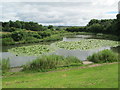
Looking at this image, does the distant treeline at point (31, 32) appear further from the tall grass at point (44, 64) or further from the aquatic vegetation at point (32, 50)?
the tall grass at point (44, 64)

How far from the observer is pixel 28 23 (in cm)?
7469

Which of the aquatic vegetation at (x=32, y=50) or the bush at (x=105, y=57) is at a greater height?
the bush at (x=105, y=57)

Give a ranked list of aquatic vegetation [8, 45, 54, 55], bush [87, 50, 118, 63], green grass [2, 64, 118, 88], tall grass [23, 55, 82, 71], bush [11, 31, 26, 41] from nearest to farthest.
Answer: green grass [2, 64, 118, 88], tall grass [23, 55, 82, 71], bush [87, 50, 118, 63], aquatic vegetation [8, 45, 54, 55], bush [11, 31, 26, 41]

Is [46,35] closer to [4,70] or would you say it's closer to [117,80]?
[4,70]

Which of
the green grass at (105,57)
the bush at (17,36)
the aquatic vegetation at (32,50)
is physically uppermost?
the bush at (17,36)

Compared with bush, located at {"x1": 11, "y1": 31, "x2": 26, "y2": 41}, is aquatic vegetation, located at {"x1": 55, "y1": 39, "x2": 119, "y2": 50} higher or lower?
lower

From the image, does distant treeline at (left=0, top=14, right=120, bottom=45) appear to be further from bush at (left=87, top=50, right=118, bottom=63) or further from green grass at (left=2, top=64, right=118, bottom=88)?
green grass at (left=2, top=64, right=118, bottom=88)

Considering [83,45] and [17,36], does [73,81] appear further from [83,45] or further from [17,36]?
[17,36]

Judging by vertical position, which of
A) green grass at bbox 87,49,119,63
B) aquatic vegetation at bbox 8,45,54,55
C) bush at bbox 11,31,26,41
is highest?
bush at bbox 11,31,26,41

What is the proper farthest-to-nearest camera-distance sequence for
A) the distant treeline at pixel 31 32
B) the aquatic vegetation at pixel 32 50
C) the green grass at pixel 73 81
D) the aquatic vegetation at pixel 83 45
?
the distant treeline at pixel 31 32, the aquatic vegetation at pixel 83 45, the aquatic vegetation at pixel 32 50, the green grass at pixel 73 81

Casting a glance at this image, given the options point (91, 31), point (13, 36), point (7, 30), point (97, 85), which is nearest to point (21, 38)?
point (13, 36)

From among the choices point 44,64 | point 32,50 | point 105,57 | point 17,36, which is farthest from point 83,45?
point 17,36

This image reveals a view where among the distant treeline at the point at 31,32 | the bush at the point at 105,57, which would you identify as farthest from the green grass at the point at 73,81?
the distant treeline at the point at 31,32

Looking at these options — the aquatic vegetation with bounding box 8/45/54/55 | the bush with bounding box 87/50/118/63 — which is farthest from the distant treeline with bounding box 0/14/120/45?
the bush with bounding box 87/50/118/63
